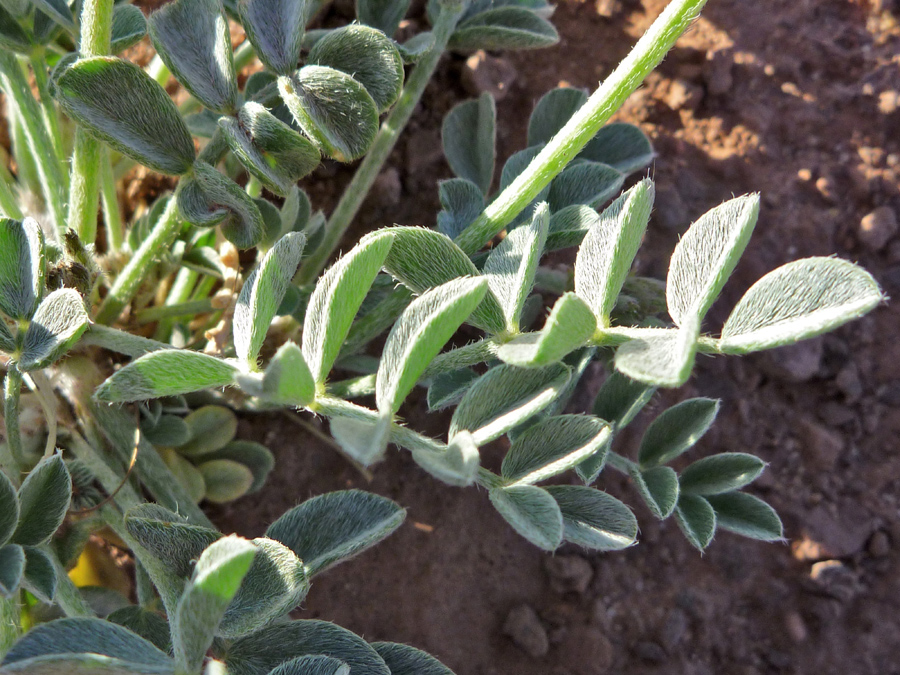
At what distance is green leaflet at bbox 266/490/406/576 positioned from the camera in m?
0.98

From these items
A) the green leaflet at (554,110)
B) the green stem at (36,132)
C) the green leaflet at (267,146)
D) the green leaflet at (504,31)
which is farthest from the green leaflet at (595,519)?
the green stem at (36,132)

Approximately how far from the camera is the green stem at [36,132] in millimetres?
1288

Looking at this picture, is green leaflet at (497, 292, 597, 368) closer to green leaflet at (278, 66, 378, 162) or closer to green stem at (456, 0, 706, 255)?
green stem at (456, 0, 706, 255)

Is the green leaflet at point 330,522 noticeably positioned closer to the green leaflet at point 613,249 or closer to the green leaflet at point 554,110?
the green leaflet at point 613,249

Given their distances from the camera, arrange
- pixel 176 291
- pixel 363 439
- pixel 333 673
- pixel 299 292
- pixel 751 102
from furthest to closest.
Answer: pixel 751 102 < pixel 176 291 < pixel 299 292 < pixel 333 673 < pixel 363 439

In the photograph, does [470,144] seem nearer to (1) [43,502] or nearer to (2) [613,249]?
(2) [613,249]

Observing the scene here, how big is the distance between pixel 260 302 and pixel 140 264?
47 centimetres

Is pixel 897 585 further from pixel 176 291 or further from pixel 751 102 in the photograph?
pixel 176 291

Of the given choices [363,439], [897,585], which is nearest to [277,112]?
[363,439]

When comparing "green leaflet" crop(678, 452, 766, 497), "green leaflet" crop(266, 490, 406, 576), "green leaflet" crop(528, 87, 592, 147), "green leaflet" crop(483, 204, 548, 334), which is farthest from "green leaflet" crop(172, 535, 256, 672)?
"green leaflet" crop(528, 87, 592, 147)

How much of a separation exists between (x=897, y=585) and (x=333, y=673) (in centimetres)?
136

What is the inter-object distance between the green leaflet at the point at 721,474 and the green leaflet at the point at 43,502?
3.03 feet

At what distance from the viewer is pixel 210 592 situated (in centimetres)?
74

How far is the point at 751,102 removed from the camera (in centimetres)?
191
